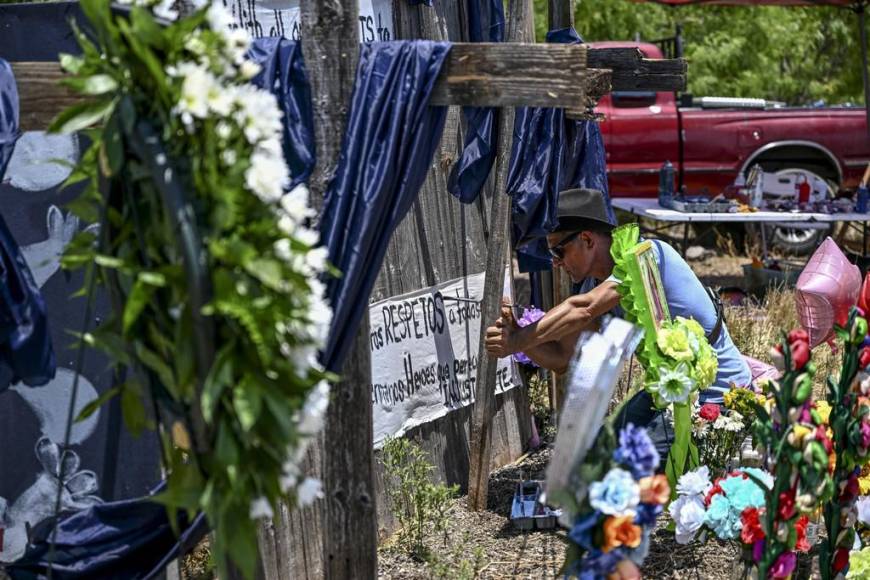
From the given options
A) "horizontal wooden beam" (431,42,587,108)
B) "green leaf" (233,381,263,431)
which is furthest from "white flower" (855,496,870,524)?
"green leaf" (233,381,263,431)

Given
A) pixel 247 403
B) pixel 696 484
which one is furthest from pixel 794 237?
pixel 247 403

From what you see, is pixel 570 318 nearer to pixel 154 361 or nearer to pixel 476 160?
pixel 476 160

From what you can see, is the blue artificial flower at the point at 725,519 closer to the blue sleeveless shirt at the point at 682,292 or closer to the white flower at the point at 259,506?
the blue sleeveless shirt at the point at 682,292

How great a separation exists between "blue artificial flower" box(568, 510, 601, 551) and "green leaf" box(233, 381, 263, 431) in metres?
0.99

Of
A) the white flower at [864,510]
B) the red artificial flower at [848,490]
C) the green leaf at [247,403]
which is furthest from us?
the white flower at [864,510]

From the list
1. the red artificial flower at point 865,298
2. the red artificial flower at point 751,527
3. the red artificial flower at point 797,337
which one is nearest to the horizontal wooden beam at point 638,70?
the red artificial flower at point 865,298

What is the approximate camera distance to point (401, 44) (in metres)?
3.51

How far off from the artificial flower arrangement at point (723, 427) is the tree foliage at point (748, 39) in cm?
969

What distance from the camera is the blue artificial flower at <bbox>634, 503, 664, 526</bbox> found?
3.10m

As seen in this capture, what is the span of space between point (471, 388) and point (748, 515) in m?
2.32

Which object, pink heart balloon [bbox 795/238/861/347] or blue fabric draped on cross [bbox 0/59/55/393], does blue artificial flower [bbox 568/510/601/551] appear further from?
pink heart balloon [bbox 795/238/861/347]

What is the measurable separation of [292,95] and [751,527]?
6.66ft

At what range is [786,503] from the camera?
144 inches

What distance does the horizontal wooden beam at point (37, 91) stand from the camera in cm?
325
